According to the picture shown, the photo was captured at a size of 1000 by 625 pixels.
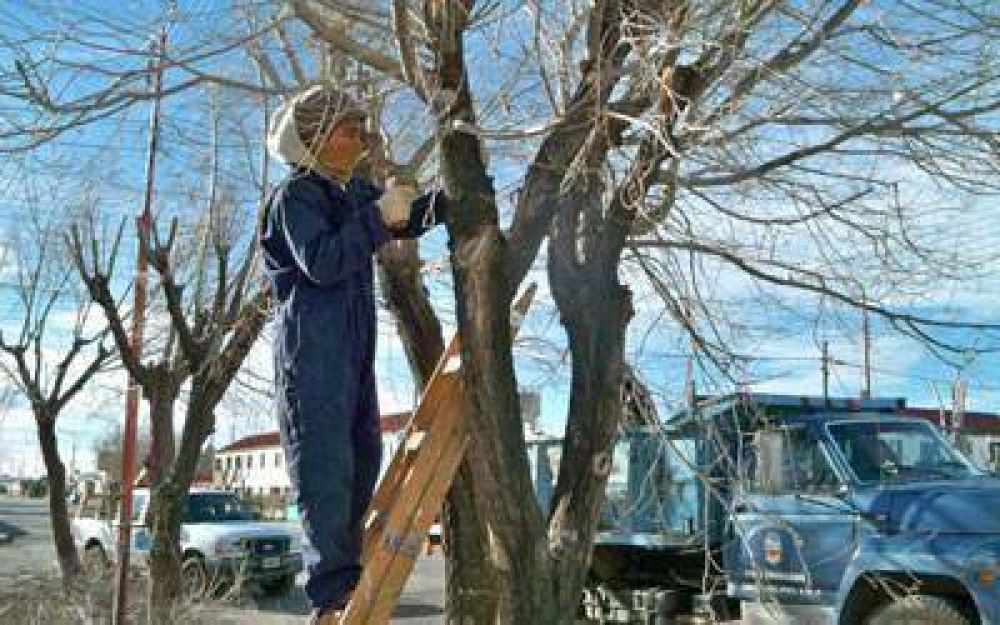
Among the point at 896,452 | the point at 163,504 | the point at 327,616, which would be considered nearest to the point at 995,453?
the point at 896,452

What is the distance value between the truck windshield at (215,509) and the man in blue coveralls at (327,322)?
17.8 metres

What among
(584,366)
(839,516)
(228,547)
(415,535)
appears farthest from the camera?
(228,547)

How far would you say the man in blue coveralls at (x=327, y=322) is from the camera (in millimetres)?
3521

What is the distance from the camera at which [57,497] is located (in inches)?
578

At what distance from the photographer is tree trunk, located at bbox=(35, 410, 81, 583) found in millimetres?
13125

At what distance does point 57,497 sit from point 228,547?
517cm

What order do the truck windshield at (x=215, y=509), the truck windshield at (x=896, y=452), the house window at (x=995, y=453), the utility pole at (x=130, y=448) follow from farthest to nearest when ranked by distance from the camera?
the truck windshield at (x=215, y=509) < the house window at (x=995, y=453) < the truck windshield at (x=896, y=452) < the utility pole at (x=130, y=448)

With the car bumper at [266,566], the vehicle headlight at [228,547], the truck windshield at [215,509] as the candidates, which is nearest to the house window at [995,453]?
the car bumper at [266,566]

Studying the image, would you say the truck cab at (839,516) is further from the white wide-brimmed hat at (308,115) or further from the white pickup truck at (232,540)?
the white pickup truck at (232,540)

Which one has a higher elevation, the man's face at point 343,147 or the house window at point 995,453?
the man's face at point 343,147

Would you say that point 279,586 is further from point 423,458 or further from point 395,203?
point 395,203

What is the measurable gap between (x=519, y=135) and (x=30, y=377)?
15.0 metres

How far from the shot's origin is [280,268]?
374cm

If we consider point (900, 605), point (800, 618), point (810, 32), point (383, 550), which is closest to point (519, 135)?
point (810, 32)
